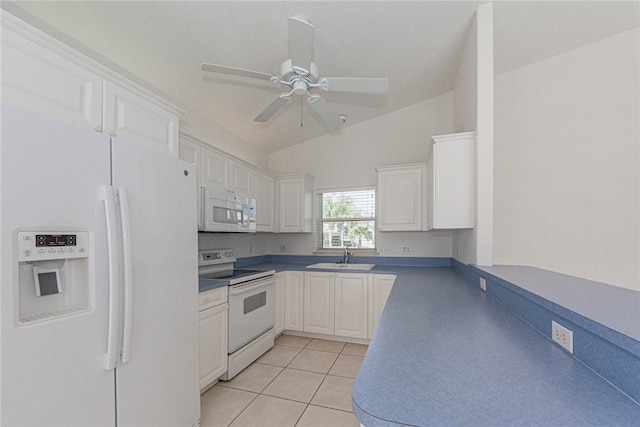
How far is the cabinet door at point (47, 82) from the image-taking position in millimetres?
1227

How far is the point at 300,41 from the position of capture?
163 cm

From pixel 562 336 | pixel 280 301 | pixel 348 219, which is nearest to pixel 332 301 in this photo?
pixel 280 301

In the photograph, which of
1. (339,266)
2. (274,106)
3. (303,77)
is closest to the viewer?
(303,77)

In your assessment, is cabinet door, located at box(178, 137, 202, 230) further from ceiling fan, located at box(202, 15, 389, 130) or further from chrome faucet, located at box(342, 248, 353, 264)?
chrome faucet, located at box(342, 248, 353, 264)

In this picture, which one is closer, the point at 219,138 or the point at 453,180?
the point at 453,180

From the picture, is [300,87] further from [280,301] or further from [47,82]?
[280,301]

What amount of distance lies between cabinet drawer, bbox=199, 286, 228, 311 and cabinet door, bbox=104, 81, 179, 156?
111 cm

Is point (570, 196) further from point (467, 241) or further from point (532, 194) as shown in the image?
point (467, 241)

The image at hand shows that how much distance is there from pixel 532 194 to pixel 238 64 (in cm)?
309

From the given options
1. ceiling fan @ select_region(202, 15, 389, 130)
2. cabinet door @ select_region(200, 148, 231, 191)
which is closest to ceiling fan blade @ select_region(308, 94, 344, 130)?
ceiling fan @ select_region(202, 15, 389, 130)

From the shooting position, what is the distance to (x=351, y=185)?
4.15 m

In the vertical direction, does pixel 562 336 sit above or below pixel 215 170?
below

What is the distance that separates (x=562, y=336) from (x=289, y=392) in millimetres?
2027

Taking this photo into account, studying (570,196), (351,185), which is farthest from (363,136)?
(570,196)
